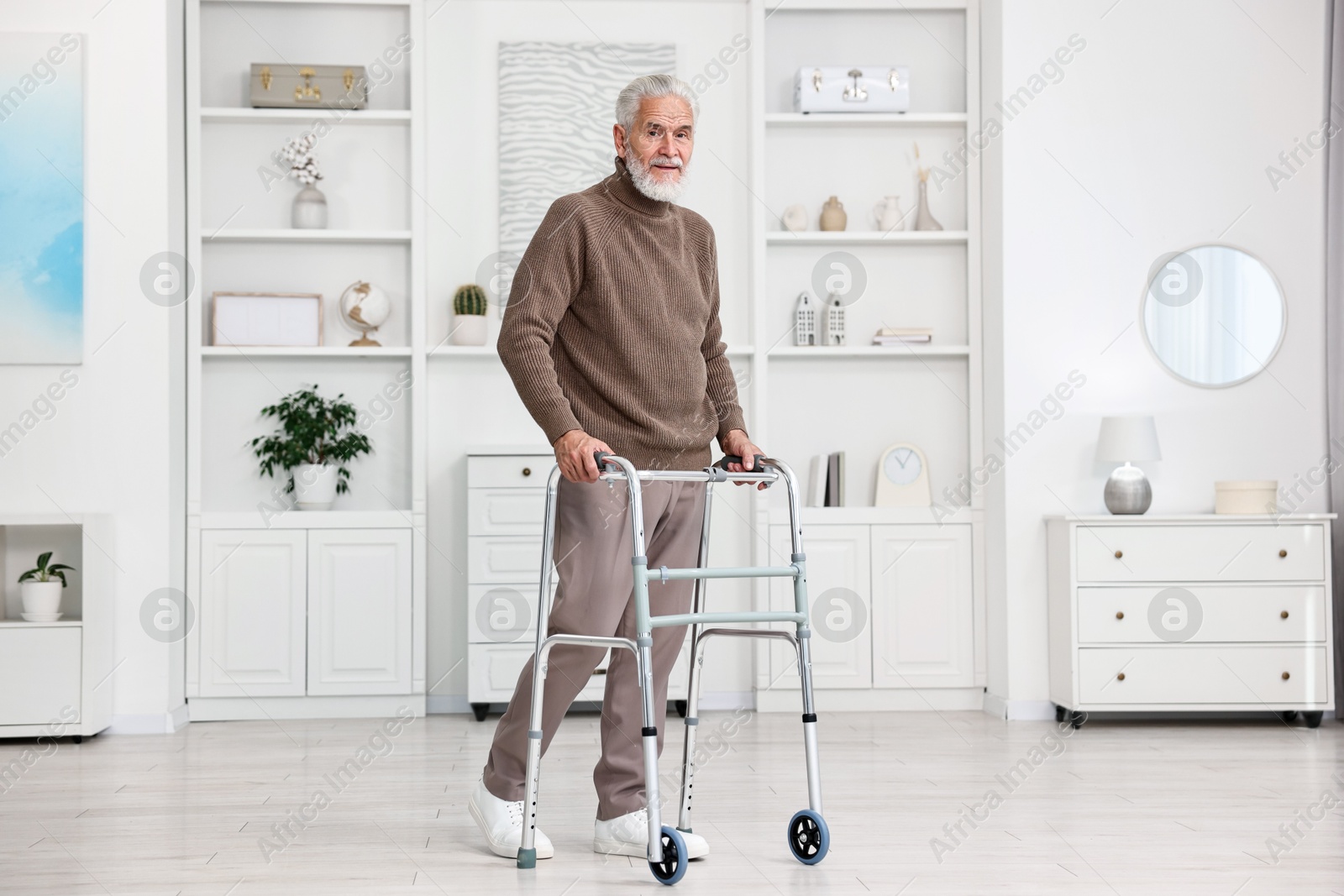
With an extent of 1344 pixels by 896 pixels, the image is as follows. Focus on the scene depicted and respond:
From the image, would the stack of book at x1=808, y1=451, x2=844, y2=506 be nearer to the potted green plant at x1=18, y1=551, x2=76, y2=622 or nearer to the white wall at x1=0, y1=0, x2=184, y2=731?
the white wall at x1=0, y1=0, x2=184, y2=731

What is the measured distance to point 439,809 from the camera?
2732 millimetres

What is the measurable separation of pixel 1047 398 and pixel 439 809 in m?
2.51

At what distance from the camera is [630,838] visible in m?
2.29

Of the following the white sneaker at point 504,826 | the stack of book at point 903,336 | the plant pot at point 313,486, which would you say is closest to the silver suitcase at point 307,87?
the plant pot at point 313,486

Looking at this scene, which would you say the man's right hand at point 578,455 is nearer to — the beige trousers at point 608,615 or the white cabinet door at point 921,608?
the beige trousers at point 608,615

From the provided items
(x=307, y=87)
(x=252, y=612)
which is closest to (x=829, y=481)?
(x=252, y=612)

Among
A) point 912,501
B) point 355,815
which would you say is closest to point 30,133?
point 355,815

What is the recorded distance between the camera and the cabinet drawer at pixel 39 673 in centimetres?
362

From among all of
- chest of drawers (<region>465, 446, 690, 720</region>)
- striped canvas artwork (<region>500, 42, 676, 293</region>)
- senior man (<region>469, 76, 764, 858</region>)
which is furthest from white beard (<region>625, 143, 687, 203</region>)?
striped canvas artwork (<region>500, 42, 676, 293</region>)

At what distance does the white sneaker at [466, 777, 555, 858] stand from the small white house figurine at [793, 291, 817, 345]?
2549 mm

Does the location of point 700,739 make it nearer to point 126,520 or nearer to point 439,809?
point 439,809

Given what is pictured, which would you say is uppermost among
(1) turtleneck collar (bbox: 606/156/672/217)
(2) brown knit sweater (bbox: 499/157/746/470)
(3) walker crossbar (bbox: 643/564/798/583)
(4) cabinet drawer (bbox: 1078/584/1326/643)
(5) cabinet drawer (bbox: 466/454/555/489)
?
(1) turtleneck collar (bbox: 606/156/672/217)

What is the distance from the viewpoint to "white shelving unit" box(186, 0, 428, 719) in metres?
4.16

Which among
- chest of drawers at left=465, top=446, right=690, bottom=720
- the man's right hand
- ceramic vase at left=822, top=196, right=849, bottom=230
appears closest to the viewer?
the man's right hand
